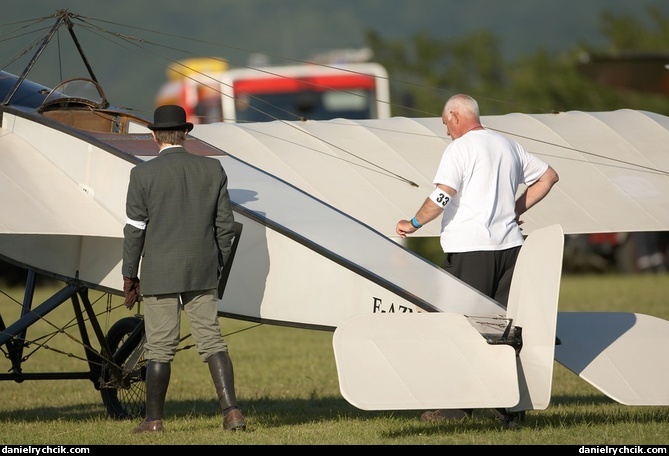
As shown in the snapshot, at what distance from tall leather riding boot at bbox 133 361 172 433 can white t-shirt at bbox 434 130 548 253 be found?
1882mm

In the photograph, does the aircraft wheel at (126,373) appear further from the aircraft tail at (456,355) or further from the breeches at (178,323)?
the aircraft tail at (456,355)

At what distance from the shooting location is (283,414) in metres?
8.45

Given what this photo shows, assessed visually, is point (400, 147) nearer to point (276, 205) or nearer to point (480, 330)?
point (276, 205)

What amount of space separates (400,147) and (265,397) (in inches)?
95.4

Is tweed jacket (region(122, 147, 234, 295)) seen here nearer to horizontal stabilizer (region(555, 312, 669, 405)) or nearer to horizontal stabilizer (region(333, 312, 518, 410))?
horizontal stabilizer (region(333, 312, 518, 410))

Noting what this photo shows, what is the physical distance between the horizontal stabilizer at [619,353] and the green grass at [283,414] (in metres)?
0.15

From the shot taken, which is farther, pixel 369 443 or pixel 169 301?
pixel 169 301

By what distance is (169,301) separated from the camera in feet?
21.9

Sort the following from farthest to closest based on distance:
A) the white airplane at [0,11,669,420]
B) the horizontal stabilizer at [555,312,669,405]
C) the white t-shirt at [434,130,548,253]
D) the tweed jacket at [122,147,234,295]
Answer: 1. the white t-shirt at [434,130,548,253]
2. the tweed jacket at [122,147,234,295]
3. the horizontal stabilizer at [555,312,669,405]
4. the white airplane at [0,11,669,420]

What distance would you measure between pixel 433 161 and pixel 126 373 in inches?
107

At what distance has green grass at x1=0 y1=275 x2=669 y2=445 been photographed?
21.1 feet

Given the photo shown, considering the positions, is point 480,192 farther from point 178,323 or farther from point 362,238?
point 178,323

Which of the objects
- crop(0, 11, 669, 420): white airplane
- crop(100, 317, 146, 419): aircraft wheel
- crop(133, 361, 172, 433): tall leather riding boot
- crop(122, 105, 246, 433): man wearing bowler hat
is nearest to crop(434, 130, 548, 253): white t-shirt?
crop(0, 11, 669, 420): white airplane

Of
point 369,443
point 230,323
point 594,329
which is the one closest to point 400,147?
point 594,329
